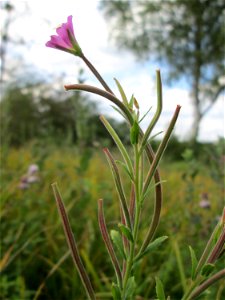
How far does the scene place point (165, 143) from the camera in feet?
1.66

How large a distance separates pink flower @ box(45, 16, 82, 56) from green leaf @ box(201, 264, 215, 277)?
29 centimetres

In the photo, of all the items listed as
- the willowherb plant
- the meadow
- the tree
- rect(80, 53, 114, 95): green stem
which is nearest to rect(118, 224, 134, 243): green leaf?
the willowherb plant

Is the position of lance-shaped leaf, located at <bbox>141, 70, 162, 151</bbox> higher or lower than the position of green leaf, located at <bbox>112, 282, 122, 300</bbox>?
higher

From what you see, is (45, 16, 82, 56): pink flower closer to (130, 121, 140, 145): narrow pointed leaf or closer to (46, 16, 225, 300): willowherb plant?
(46, 16, 225, 300): willowherb plant

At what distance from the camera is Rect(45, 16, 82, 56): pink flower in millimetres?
530

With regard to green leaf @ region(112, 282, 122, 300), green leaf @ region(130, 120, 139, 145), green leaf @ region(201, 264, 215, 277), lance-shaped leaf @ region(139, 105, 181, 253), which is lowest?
green leaf @ region(112, 282, 122, 300)

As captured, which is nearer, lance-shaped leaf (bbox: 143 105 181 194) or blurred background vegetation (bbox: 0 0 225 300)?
lance-shaped leaf (bbox: 143 105 181 194)

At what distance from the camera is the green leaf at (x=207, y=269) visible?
492 mm

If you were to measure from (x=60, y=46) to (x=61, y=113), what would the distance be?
1544 centimetres

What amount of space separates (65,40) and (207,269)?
0.32 m

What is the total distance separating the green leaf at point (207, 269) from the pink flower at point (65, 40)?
0.29 metres

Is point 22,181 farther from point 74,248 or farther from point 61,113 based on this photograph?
point 61,113

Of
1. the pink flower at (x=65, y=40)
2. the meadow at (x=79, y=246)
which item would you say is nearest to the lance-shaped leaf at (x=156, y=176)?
the pink flower at (x=65, y=40)

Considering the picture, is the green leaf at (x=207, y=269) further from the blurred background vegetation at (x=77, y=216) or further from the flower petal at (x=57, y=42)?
the flower petal at (x=57, y=42)
